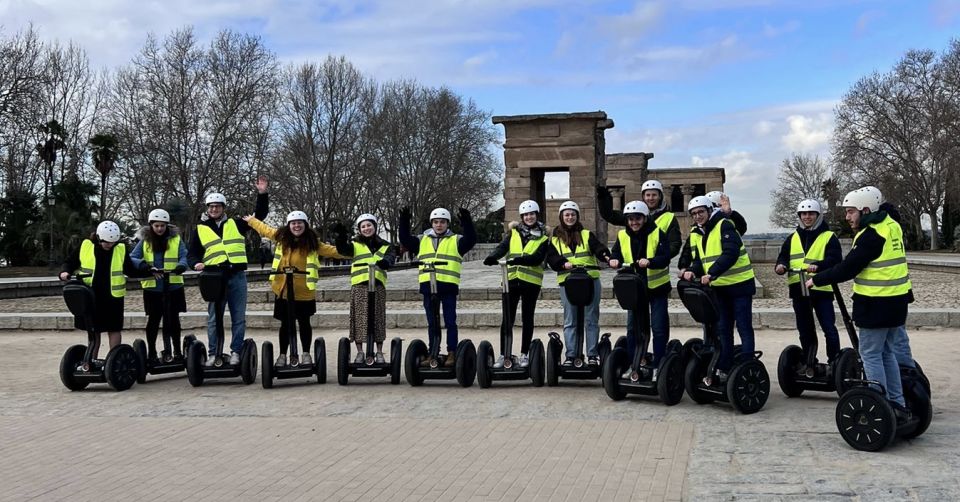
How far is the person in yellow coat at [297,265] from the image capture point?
29.7 feet

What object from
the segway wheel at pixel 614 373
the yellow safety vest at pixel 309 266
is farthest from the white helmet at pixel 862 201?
the yellow safety vest at pixel 309 266

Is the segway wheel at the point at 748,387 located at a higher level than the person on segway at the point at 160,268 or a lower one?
lower

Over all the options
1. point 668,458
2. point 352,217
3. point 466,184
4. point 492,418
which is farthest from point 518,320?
point 466,184

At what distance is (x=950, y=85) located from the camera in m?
53.5

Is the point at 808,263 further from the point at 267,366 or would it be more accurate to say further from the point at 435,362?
the point at 267,366

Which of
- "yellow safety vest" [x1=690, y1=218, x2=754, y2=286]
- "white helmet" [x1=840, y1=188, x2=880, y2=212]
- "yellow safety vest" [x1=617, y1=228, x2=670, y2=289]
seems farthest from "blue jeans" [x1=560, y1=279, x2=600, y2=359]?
"white helmet" [x1=840, y1=188, x2=880, y2=212]

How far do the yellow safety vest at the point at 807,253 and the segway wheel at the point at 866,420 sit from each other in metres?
2.01

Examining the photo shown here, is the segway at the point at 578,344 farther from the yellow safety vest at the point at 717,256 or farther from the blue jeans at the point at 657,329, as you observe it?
the yellow safety vest at the point at 717,256

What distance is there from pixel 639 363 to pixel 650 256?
980 millimetres

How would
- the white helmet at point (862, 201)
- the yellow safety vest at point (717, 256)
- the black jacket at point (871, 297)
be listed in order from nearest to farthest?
1. the black jacket at point (871, 297)
2. the white helmet at point (862, 201)
3. the yellow safety vest at point (717, 256)

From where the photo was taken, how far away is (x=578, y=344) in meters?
8.74

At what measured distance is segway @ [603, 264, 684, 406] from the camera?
7.68 metres

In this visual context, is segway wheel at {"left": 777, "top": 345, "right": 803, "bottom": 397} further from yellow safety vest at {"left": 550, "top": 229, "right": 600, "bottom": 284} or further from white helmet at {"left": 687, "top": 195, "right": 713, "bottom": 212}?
yellow safety vest at {"left": 550, "top": 229, "right": 600, "bottom": 284}

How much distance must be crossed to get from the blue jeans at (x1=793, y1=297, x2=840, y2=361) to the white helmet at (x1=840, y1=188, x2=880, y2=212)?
1956 millimetres
